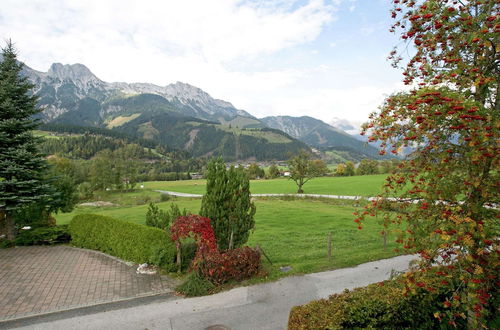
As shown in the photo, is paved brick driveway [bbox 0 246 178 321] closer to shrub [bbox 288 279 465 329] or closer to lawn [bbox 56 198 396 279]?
lawn [bbox 56 198 396 279]

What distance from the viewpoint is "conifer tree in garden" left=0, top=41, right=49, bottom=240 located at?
58.4 feet

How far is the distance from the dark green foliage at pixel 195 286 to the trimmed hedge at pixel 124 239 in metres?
2.11

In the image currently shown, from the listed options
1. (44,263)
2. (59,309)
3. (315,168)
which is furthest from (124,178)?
(59,309)

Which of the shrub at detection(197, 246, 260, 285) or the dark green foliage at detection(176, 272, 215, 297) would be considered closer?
the dark green foliage at detection(176, 272, 215, 297)

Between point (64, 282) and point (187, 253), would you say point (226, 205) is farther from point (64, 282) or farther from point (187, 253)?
point (64, 282)

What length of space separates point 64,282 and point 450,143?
15.7m

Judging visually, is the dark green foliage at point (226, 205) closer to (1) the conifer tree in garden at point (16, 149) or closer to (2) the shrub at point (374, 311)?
(2) the shrub at point (374, 311)

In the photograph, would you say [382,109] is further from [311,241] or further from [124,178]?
[124,178]

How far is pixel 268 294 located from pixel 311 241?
9500 mm

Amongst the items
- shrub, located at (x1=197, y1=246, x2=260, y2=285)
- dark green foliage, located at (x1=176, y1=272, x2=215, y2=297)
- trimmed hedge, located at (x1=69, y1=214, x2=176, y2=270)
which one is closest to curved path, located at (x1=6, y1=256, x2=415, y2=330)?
dark green foliage, located at (x1=176, y1=272, x2=215, y2=297)

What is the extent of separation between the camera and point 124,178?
85750mm

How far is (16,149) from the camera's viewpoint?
18156mm

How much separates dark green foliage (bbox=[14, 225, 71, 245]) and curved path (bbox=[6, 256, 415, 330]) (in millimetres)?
11044

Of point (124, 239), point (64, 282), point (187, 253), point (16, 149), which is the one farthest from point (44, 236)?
point (187, 253)
